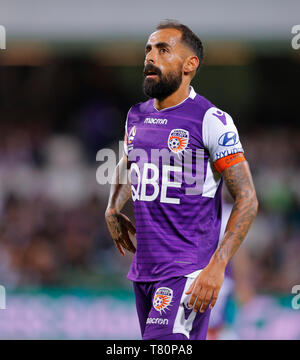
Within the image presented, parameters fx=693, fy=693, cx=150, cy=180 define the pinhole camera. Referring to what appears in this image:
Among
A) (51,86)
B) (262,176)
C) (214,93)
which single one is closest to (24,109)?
(51,86)

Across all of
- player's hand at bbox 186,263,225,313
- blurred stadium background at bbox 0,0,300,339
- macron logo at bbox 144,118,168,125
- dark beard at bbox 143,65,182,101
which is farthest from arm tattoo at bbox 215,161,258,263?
blurred stadium background at bbox 0,0,300,339

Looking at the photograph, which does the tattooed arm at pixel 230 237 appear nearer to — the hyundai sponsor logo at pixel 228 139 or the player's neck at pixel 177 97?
the hyundai sponsor logo at pixel 228 139

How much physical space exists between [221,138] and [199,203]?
407 mm

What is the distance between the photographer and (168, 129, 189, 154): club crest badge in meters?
4.06

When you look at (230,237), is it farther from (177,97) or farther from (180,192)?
(177,97)

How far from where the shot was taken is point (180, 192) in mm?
4059

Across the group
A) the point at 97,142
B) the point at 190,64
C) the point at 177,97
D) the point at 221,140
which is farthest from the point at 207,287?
the point at 97,142

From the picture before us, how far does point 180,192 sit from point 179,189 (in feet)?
0.06

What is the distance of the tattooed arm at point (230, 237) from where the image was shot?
3783 millimetres

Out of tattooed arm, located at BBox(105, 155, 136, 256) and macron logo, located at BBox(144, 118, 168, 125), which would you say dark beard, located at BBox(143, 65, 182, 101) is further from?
tattooed arm, located at BBox(105, 155, 136, 256)

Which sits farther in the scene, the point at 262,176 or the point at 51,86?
the point at 51,86

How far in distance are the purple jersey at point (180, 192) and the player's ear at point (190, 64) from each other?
0.21 metres

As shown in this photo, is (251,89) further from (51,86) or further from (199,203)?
(199,203)

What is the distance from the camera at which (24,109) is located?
13273 millimetres
